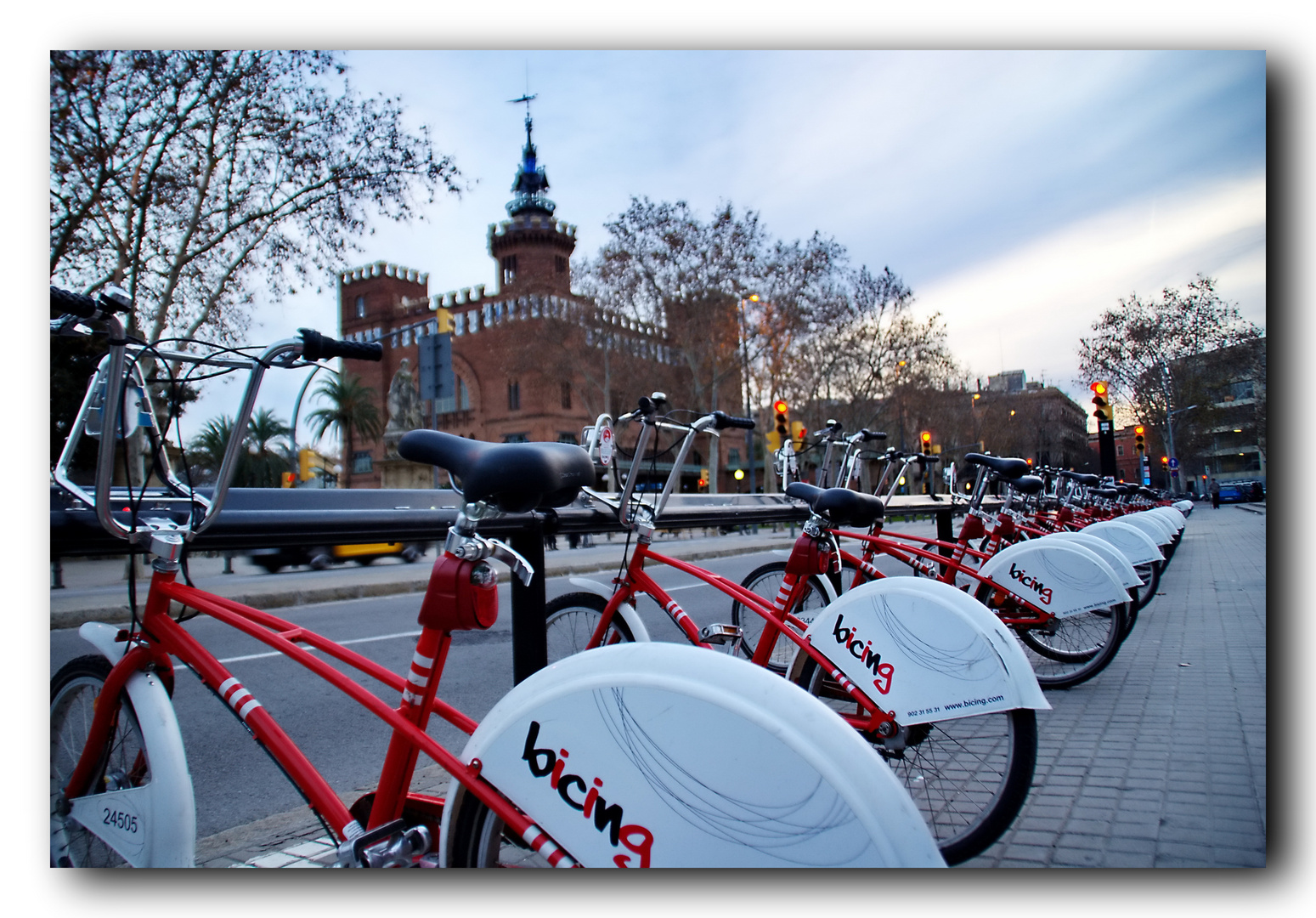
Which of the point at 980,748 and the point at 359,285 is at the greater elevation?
the point at 359,285

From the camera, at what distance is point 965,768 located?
2.41 metres

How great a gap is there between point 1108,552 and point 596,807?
12.7 ft

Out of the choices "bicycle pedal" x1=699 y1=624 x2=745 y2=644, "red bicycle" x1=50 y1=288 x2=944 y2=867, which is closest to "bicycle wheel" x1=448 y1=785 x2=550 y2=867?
"red bicycle" x1=50 y1=288 x2=944 y2=867

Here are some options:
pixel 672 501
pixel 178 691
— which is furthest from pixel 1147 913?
A: pixel 178 691

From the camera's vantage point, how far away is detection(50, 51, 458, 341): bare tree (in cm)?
379

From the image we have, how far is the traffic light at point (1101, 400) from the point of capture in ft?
16.6

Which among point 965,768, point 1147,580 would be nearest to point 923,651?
point 965,768

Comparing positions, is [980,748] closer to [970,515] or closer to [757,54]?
[757,54]

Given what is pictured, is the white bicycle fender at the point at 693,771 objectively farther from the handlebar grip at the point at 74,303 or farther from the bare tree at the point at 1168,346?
the bare tree at the point at 1168,346

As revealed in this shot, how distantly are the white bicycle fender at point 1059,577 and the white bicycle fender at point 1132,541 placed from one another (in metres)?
1.95

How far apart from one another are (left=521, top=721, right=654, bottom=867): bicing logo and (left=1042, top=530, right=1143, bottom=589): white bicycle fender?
3417 millimetres

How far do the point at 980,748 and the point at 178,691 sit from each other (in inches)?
176
